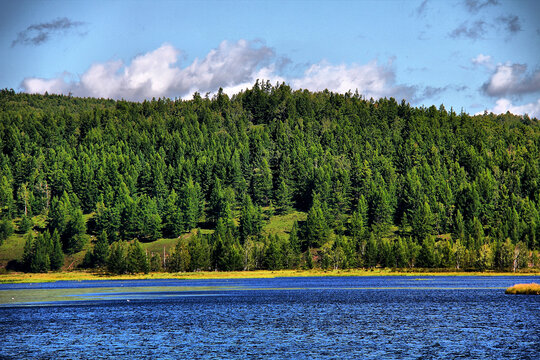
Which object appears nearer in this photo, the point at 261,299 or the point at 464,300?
the point at 464,300

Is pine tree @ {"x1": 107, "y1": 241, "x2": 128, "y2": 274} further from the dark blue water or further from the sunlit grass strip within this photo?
the sunlit grass strip

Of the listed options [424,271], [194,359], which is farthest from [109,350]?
[424,271]

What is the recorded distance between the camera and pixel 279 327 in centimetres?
6769

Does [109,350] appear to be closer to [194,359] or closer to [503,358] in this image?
[194,359]

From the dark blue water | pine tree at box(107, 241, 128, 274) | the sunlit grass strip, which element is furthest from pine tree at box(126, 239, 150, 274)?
the sunlit grass strip

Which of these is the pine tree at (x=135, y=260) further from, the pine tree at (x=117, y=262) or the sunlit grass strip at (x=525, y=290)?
the sunlit grass strip at (x=525, y=290)

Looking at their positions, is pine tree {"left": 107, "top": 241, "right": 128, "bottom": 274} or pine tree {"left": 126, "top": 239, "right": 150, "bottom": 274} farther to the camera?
pine tree {"left": 107, "top": 241, "right": 128, "bottom": 274}

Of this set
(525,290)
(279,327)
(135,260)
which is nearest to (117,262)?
(135,260)

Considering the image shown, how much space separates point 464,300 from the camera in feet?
317

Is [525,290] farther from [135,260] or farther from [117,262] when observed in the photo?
[117,262]

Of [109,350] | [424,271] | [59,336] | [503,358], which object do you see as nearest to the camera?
[503,358]

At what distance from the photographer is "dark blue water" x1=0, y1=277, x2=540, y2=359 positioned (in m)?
51.6

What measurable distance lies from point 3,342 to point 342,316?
39.7 m

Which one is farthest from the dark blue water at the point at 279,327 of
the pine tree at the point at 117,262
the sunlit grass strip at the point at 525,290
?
the pine tree at the point at 117,262
